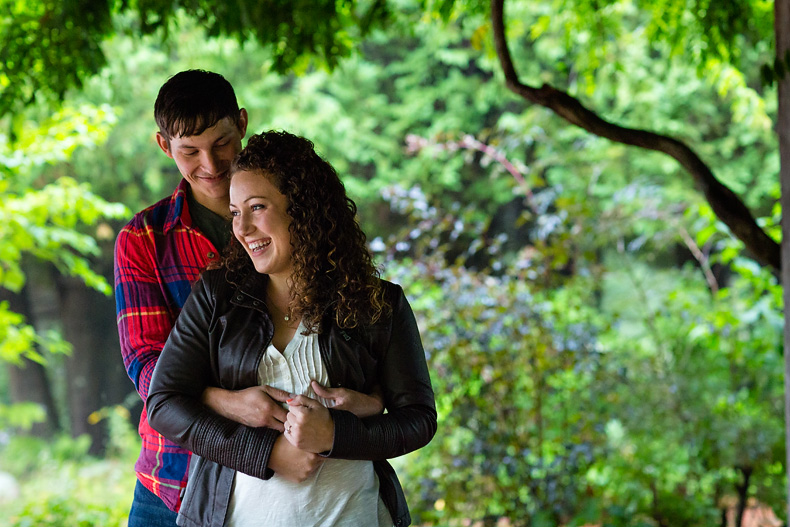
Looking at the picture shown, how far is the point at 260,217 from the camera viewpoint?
1420 millimetres

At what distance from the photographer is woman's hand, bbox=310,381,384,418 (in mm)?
1397

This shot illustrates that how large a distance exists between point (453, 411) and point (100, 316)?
6.88m

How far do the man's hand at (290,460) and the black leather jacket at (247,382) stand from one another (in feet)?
0.06

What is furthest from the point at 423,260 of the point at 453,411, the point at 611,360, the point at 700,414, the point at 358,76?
the point at 358,76

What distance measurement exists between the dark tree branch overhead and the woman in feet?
3.96

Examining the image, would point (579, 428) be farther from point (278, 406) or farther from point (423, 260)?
point (278, 406)

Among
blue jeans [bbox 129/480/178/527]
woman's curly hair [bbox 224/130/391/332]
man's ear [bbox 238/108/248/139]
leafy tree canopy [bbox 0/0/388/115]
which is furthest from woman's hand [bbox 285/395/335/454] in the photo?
leafy tree canopy [bbox 0/0/388/115]

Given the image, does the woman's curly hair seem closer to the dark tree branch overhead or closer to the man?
the man

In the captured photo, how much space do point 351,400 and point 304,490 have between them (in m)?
0.18

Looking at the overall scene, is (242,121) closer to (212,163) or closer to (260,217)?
(212,163)

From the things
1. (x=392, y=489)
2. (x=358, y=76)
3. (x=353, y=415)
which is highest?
(x=358, y=76)

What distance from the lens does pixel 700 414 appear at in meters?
4.25

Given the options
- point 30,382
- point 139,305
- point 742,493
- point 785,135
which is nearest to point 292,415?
point 139,305

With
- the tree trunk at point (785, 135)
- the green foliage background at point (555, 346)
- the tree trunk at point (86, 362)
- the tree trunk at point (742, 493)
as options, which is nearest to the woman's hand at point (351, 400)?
the tree trunk at point (785, 135)
